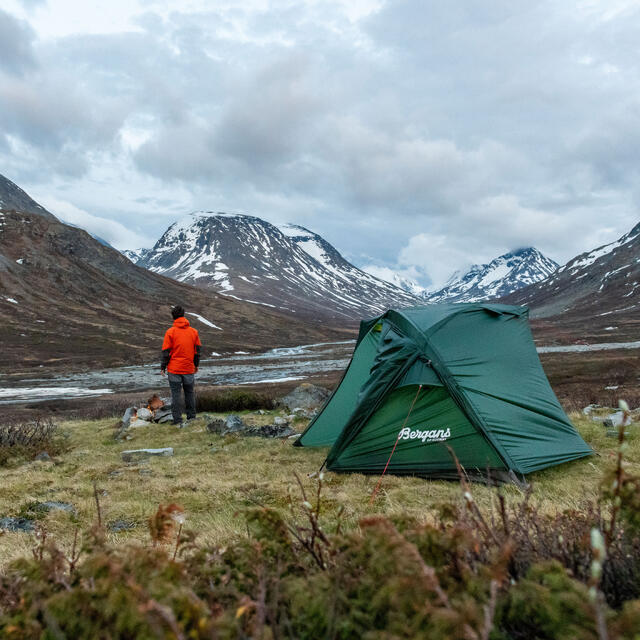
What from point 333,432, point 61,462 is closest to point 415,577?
point 333,432

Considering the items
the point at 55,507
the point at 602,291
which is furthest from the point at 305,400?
the point at 602,291

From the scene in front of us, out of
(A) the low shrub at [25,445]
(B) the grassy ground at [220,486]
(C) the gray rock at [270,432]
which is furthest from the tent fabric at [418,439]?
(A) the low shrub at [25,445]

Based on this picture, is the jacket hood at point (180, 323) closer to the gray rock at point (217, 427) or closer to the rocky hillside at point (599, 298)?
the gray rock at point (217, 427)

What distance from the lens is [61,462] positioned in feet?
29.3

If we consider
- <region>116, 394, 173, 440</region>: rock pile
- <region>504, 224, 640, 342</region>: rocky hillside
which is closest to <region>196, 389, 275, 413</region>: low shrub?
<region>116, 394, 173, 440</region>: rock pile

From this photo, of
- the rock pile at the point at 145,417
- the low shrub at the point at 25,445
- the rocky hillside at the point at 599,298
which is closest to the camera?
the low shrub at the point at 25,445

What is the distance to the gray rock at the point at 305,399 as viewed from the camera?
1523 centimetres

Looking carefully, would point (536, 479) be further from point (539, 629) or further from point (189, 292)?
point (189, 292)

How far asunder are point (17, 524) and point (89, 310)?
339 feet

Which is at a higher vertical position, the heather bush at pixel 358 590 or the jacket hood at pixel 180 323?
the jacket hood at pixel 180 323

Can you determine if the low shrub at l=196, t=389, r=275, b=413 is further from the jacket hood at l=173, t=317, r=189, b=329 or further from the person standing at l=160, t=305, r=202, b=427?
the jacket hood at l=173, t=317, r=189, b=329

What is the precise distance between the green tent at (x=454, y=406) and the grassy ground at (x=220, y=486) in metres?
0.34

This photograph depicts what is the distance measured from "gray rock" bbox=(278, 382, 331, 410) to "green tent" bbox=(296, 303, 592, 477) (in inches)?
302

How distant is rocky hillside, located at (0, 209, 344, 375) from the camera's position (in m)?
66.8
